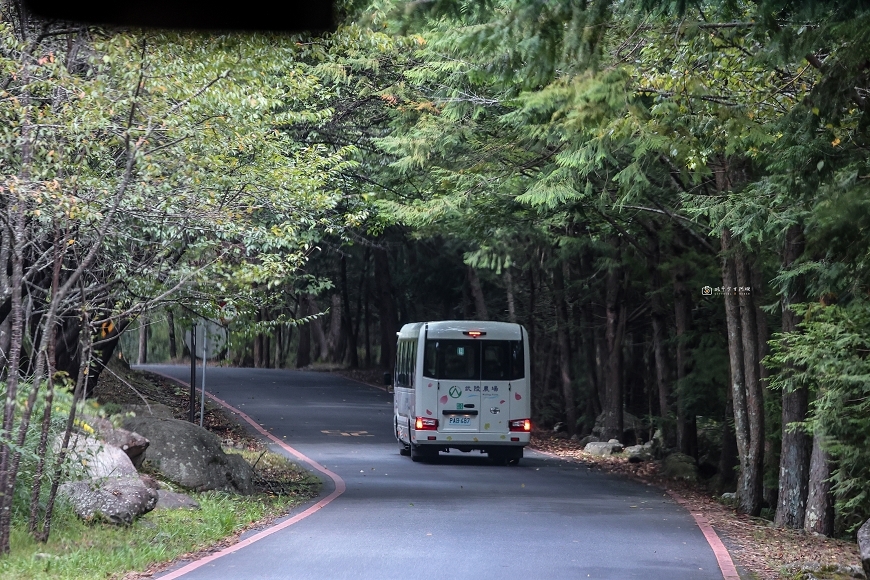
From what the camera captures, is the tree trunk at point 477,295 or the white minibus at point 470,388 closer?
the white minibus at point 470,388

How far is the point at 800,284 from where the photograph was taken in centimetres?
1430

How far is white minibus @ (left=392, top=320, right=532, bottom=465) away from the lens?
23938 mm

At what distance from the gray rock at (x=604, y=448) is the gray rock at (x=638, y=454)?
0.94 feet

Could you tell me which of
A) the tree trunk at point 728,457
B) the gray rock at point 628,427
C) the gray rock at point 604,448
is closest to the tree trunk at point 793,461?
the tree trunk at point 728,457

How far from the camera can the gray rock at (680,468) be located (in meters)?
23.5

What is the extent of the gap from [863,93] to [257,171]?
7065mm

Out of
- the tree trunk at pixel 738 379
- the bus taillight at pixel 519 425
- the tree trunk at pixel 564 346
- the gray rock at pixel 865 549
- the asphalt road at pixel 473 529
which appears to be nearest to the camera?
the gray rock at pixel 865 549

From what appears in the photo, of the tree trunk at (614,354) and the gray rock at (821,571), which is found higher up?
the tree trunk at (614,354)

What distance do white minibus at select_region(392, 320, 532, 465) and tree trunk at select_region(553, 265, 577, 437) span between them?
9.58 meters

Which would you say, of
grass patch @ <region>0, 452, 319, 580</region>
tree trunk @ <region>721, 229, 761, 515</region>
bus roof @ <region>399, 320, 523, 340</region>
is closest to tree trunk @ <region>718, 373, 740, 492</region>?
tree trunk @ <region>721, 229, 761, 515</region>

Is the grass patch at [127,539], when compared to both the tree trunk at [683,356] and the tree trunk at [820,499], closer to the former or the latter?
the tree trunk at [820,499]

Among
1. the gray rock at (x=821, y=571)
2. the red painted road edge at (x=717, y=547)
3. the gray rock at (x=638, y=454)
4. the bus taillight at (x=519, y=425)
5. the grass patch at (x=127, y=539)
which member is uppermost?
the bus taillight at (x=519, y=425)

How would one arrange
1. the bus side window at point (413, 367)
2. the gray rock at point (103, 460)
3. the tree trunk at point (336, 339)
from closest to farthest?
the gray rock at point (103, 460), the bus side window at point (413, 367), the tree trunk at point (336, 339)

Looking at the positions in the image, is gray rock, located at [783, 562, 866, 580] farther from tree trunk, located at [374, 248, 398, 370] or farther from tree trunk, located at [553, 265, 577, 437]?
tree trunk, located at [374, 248, 398, 370]
